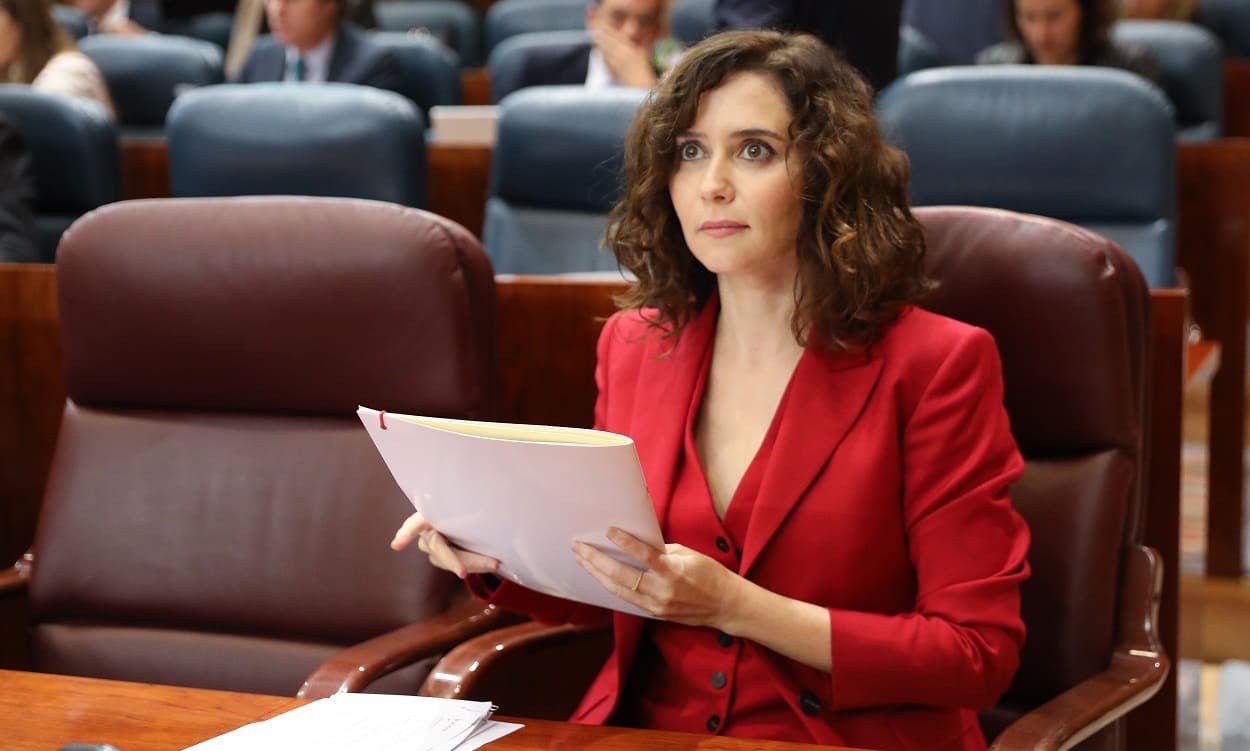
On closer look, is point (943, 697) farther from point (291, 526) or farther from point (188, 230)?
point (188, 230)

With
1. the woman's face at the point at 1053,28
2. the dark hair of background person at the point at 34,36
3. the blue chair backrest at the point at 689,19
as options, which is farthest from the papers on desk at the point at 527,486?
the blue chair backrest at the point at 689,19

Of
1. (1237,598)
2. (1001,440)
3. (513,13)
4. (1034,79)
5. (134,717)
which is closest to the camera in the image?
(134,717)

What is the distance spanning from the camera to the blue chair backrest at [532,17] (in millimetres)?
5562

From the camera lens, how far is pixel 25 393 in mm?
1959

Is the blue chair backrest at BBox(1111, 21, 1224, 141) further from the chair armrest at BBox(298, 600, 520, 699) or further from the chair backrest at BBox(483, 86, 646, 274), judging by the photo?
the chair armrest at BBox(298, 600, 520, 699)

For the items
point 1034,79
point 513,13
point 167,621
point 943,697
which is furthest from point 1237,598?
point 513,13

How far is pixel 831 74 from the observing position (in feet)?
4.25

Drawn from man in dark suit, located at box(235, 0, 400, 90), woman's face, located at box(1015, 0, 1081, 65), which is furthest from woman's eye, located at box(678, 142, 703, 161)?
man in dark suit, located at box(235, 0, 400, 90)

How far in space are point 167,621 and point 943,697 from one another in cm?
82

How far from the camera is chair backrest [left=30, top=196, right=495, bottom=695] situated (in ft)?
4.91

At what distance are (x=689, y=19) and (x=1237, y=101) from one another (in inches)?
66.4

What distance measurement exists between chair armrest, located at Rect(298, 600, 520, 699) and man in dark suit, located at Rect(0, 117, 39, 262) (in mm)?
1613

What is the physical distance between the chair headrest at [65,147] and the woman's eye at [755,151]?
2018 mm

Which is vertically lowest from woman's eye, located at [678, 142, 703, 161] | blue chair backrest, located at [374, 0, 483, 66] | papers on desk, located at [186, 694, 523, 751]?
blue chair backrest, located at [374, 0, 483, 66]
